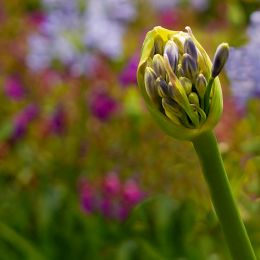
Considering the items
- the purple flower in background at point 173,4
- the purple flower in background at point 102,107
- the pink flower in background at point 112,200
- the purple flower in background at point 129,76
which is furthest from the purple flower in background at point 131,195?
the purple flower in background at point 173,4

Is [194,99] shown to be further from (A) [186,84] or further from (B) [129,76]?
(B) [129,76]

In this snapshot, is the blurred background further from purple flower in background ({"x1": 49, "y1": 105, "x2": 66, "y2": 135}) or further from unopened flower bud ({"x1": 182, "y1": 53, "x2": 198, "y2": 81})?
unopened flower bud ({"x1": 182, "y1": 53, "x2": 198, "y2": 81})

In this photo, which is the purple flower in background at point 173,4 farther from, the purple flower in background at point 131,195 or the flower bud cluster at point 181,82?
the flower bud cluster at point 181,82

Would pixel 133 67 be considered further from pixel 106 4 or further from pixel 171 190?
pixel 171 190

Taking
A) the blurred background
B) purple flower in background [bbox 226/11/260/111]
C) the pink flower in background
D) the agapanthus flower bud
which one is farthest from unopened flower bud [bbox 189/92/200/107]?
the pink flower in background

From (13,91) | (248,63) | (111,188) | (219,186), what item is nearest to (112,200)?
(111,188)

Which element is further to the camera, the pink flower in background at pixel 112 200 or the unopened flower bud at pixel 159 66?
the pink flower in background at pixel 112 200

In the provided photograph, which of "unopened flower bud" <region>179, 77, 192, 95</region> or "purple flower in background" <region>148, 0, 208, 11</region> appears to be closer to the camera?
"unopened flower bud" <region>179, 77, 192, 95</region>

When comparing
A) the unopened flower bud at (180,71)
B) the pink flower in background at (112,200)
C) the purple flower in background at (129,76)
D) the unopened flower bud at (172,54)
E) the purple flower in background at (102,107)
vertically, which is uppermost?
the unopened flower bud at (172,54)

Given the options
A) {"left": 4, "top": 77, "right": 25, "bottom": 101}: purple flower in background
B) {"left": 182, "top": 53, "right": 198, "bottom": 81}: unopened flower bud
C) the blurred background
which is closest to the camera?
{"left": 182, "top": 53, "right": 198, "bottom": 81}: unopened flower bud
